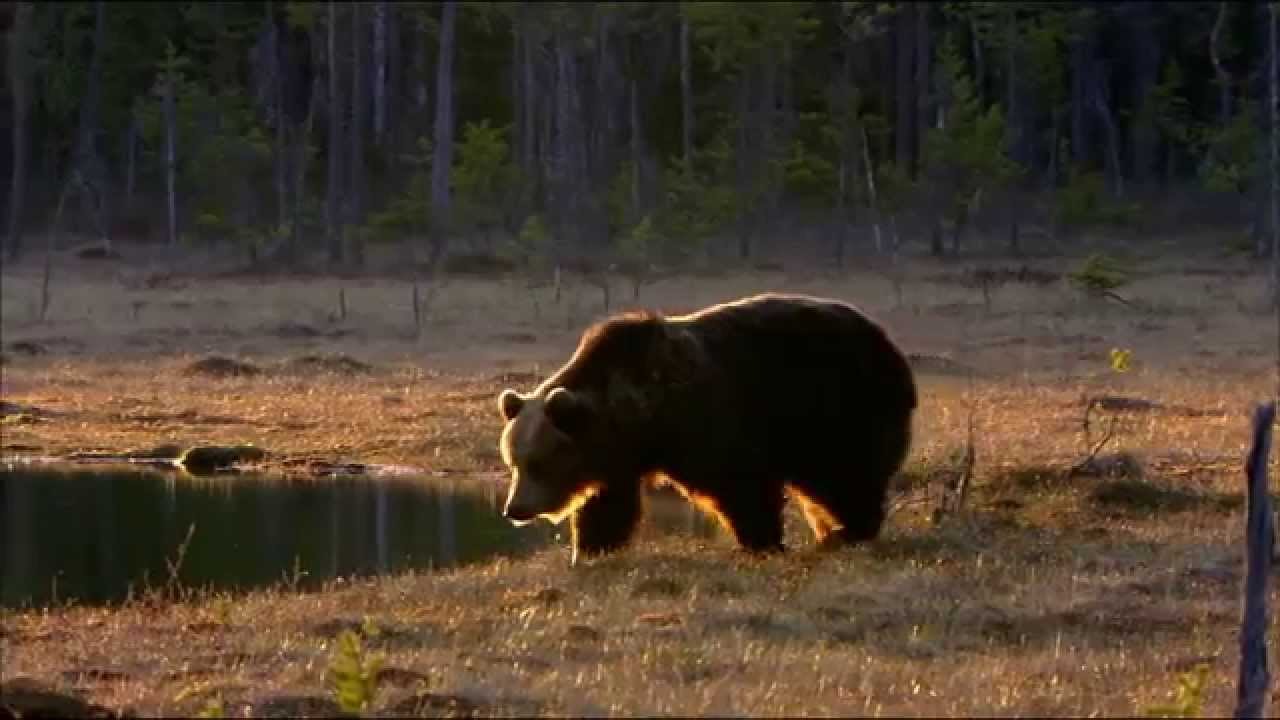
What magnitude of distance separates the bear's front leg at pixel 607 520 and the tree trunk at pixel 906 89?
5194 cm

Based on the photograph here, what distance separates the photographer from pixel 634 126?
64.5 m

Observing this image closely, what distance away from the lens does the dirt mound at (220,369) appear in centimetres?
2978

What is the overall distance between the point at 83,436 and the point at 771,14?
123 feet

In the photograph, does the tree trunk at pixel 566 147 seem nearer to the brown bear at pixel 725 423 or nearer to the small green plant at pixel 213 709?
the brown bear at pixel 725 423

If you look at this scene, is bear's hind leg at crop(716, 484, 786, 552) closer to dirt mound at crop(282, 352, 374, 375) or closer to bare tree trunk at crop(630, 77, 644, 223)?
dirt mound at crop(282, 352, 374, 375)

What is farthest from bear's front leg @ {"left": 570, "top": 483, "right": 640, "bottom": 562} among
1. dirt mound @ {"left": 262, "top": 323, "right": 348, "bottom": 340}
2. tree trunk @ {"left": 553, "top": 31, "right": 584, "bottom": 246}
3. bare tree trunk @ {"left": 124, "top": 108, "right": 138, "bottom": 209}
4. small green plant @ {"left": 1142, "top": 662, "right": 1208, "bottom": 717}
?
bare tree trunk @ {"left": 124, "top": 108, "right": 138, "bottom": 209}

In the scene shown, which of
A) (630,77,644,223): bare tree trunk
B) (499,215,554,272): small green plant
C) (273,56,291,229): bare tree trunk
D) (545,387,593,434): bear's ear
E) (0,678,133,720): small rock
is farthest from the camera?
(273,56,291,229): bare tree trunk

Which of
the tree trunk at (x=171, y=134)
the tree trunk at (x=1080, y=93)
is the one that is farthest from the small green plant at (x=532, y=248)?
the tree trunk at (x=1080, y=93)

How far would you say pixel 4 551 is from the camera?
54.9 feet

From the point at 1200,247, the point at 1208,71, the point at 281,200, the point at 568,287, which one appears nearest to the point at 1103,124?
the point at 1208,71

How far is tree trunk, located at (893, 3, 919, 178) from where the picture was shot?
65.5 m

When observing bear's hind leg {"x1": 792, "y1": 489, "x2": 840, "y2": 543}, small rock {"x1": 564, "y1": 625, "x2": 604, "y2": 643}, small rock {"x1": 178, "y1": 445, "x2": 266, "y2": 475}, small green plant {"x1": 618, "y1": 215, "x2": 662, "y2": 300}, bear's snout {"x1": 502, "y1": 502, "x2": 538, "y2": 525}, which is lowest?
small green plant {"x1": 618, "y1": 215, "x2": 662, "y2": 300}

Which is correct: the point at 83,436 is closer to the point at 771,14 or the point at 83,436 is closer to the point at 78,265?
the point at 78,265

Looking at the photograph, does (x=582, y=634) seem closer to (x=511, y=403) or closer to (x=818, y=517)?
(x=511, y=403)
